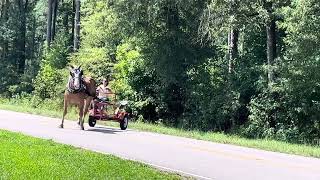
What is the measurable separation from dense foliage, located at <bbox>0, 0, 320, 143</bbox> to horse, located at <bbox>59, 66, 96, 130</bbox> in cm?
685

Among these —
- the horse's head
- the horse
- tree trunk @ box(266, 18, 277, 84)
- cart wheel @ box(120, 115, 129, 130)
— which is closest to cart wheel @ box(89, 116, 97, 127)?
the horse

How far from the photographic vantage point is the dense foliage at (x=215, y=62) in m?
26.0

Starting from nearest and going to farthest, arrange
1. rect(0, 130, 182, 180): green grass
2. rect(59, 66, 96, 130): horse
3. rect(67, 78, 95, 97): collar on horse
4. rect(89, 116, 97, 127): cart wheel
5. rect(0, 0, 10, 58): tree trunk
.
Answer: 1. rect(0, 130, 182, 180): green grass
2. rect(59, 66, 96, 130): horse
3. rect(67, 78, 95, 97): collar on horse
4. rect(89, 116, 97, 127): cart wheel
5. rect(0, 0, 10, 58): tree trunk

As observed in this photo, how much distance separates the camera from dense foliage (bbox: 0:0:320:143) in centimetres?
2605

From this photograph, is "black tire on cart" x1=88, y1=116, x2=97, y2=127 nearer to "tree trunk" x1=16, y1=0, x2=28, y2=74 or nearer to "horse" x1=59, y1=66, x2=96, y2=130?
"horse" x1=59, y1=66, x2=96, y2=130

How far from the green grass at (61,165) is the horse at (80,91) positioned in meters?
6.62

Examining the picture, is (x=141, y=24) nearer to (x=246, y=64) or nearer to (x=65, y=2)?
(x=246, y=64)

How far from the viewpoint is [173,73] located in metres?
30.8

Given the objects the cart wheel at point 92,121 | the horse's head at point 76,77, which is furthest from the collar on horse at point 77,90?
the cart wheel at point 92,121

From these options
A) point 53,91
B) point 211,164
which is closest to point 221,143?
point 211,164

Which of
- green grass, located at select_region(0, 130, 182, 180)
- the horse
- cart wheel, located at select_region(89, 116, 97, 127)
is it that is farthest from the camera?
cart wheel, located at select_region(89, 116, 97, 127)

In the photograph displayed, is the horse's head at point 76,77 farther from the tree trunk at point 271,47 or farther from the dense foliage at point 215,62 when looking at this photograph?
the tree trunk at point 271,47

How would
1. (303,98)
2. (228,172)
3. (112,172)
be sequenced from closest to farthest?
(112,172), (228,172), (303,98)

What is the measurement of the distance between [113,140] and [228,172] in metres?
6.30
